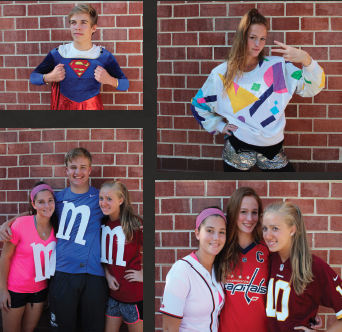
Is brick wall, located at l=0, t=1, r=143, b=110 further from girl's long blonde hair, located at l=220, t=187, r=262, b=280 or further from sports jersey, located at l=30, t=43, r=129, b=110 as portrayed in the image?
girl's long blonde hair, located at l=220, t=187, r=262, b=280

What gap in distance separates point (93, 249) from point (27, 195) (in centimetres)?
93

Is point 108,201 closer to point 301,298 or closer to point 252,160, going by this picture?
point 252,160

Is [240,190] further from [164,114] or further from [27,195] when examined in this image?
[27,195]

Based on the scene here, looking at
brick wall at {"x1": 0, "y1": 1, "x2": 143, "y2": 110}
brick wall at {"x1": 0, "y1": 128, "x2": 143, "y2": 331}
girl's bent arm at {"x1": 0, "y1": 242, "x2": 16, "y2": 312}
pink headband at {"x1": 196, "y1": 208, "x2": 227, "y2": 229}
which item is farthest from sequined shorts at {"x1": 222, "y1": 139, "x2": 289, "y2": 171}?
girl's bent arm at {"x1": 0, "y1": 242, "x2": 16, "y2": 312}

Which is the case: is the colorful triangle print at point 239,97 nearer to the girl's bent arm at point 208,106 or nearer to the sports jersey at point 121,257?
the girl's bent arm at point 208,106

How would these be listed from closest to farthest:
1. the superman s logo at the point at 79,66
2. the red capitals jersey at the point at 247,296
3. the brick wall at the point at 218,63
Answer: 1. the red capitals jersey at the point at 247,296
2. the superman s logo at the point at 79,66
3. the brick wall at the point at 218,63

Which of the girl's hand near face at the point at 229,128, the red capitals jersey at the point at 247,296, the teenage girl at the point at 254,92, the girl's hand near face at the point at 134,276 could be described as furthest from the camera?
the girl's hand near face at the point at 134,276

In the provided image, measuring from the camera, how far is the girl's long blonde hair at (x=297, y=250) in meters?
2.01

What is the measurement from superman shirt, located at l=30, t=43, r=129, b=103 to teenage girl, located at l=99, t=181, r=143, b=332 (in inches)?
30.1

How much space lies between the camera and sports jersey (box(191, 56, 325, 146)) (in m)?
2.26

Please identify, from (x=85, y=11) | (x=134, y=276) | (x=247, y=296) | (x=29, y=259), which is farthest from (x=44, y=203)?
(x=247, y=296)

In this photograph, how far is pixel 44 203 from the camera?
2588 millimetres

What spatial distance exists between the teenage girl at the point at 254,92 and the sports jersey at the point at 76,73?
827mm

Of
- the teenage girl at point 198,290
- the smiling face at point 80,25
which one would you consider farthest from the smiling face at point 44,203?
the smiling face at point 80,25
